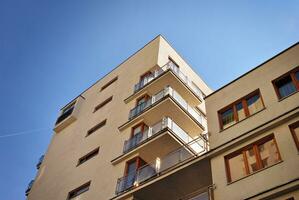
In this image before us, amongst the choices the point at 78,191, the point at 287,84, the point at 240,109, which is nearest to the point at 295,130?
the point at 287,84

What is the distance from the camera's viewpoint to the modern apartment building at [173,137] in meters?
15.1

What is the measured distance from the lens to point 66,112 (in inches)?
1457

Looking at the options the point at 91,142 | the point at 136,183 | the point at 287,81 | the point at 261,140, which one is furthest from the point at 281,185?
the point at 91,142

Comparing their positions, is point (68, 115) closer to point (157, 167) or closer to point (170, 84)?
point (170, 84)

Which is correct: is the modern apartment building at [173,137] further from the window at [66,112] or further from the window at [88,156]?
the window at [66,112]

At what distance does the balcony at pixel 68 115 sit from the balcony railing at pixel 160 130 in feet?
42.2

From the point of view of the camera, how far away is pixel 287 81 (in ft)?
57.0

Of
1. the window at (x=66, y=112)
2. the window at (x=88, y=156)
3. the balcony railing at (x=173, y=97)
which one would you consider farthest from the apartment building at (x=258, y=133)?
the window at (x=66, y=112)

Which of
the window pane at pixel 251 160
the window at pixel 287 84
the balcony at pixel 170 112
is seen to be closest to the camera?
the window pane at pixel 251 160

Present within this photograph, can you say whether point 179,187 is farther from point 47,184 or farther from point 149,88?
point 47,184

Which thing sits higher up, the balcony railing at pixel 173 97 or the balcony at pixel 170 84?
the balcony at pixel 170 84

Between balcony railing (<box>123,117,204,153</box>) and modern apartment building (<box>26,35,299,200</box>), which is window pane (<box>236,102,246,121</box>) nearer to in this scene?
modern apartment building (<box>26,35,299,200</box>)

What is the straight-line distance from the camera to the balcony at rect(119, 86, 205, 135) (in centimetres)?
2402

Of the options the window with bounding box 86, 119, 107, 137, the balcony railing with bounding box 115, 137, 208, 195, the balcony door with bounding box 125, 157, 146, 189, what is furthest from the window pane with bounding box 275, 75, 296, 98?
the window with bounding box 86, 119, 107, 137
